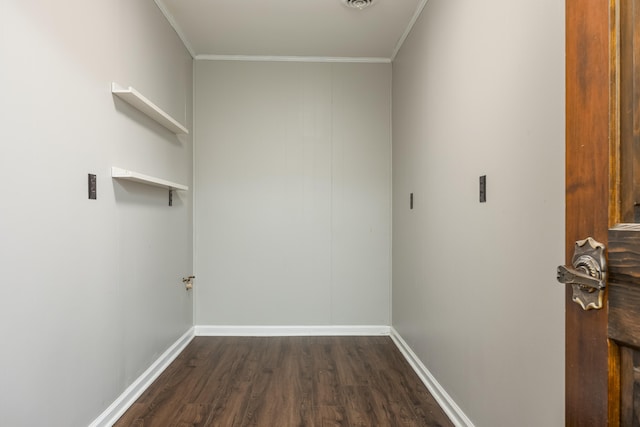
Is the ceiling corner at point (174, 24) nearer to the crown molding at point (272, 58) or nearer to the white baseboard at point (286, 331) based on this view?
the crown molding at point (272, 58)

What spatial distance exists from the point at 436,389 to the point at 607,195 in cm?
195

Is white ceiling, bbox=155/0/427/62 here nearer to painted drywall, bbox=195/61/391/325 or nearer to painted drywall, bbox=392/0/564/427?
painted drywall, bbox=195/61/391/325

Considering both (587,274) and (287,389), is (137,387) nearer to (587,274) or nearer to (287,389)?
(287,389)

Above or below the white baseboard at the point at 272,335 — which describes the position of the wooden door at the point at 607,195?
above

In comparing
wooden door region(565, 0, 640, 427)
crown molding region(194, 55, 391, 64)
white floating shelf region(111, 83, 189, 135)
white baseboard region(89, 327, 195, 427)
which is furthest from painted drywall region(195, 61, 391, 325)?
wooden door region(565, 0, 640, 427)

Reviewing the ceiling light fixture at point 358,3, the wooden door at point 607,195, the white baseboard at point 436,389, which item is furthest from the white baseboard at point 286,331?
the wooden door at point 607,195

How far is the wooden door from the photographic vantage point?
0.65m

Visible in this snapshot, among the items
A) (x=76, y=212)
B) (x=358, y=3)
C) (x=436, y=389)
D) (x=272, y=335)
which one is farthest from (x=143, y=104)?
(x=436, y=389)

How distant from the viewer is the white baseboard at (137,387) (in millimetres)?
1961

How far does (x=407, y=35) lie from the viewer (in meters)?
3.05

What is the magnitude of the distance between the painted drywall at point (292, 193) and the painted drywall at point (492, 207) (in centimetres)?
86

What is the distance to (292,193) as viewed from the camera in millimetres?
3562

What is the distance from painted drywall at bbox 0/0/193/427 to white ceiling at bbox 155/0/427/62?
414mm

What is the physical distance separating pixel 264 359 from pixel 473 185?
2001 millimetres
